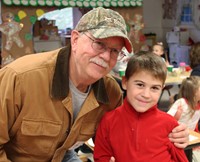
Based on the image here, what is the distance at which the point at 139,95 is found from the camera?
5.74 feet

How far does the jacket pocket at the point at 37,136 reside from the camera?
162 cm

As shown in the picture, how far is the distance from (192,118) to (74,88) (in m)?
1.91

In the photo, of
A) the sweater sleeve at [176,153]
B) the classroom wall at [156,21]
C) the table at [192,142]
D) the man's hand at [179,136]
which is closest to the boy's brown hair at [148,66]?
the man's hand at [179,136]

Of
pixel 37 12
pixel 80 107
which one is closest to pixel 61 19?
pixel 37 12

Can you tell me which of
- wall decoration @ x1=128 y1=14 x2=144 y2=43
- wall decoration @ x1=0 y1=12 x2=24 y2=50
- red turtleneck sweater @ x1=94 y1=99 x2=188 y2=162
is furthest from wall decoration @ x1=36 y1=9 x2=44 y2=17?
red turtleneck sweater @ x1=94 y1=99 x2=188 y2=162

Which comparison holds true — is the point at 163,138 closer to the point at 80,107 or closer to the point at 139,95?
the point at 139,95

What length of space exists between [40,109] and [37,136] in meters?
0.17

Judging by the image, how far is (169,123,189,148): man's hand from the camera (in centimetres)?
174

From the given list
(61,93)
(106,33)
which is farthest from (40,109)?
(106,33)

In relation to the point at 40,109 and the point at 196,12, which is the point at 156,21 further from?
the point at 40,109

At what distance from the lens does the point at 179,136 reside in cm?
173

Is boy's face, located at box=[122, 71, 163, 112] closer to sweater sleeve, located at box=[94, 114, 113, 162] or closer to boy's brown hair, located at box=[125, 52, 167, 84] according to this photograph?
boy's brown hair, located at box=[125, 52, 167, 84]

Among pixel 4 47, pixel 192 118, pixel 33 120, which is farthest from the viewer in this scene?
pixel 4 47

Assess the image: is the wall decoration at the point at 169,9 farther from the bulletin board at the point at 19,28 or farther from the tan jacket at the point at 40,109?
the tan jacket at the point at 40,109
